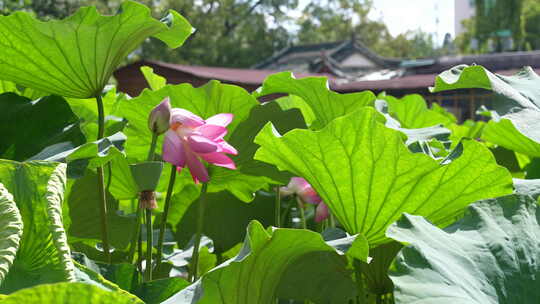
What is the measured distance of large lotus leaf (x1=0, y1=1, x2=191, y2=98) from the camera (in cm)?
51

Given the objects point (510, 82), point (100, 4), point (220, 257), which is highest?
point (100, 4)

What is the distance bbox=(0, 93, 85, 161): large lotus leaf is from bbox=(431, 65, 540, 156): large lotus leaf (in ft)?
1.09

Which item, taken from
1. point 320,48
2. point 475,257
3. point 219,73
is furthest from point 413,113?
point 320,48

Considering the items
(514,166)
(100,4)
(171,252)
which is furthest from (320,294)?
(100,4)

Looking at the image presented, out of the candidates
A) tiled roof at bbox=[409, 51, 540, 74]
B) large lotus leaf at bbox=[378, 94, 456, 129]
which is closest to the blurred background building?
tiled roof at bbox=[409, 51, 540, 74]

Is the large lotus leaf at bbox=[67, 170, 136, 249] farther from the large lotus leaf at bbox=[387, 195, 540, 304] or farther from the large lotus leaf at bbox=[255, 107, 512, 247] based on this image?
the large lotus leaf at bbox=[387, 195, 540, 304]

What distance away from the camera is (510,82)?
585 millimetres

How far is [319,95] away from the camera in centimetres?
70

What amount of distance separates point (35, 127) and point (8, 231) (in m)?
0.36

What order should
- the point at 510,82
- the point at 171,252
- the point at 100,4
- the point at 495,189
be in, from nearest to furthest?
the point at 495,189 < the point at 510,82 < the point at 171,252 < the point at 100,4

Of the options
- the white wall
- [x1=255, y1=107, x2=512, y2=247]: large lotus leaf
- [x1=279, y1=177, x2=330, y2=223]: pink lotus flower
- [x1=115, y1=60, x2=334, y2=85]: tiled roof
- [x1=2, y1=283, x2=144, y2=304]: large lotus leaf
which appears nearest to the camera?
[x1=2, y1=283, x2=144, y2=304]: large lotus leaf

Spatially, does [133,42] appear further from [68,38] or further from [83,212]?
[83,212]

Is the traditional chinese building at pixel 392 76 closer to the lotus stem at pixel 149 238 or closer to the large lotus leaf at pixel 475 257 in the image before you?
the lotus stem at pixel 149 238

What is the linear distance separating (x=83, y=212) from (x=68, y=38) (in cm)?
21
